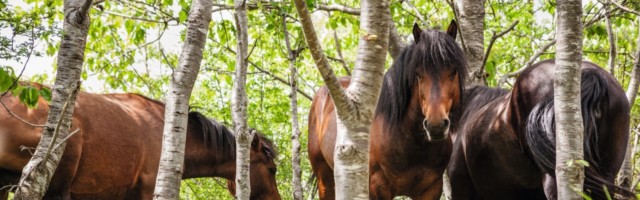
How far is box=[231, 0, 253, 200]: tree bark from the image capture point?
644cm

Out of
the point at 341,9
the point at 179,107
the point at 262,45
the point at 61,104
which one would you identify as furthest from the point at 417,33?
the point at 262,45

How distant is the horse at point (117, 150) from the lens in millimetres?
6305

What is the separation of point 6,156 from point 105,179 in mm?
Answer: 1235

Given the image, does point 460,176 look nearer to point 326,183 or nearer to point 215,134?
point 326,183

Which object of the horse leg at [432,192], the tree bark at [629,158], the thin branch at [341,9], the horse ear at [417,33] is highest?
the thin branch at [341,9]

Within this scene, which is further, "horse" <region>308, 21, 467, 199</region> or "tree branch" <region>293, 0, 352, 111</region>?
"horse" <region>308, 21, 467, 199</region>

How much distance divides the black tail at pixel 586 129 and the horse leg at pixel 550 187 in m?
0.05

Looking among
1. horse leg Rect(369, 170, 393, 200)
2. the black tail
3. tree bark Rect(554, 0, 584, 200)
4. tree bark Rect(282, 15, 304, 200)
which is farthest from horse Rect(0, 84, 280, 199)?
tree bark Rect(554, 0, 584, 200)

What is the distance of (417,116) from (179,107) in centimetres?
195

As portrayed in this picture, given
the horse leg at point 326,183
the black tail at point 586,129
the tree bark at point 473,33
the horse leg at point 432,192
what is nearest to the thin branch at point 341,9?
the tree bark at point 473,33

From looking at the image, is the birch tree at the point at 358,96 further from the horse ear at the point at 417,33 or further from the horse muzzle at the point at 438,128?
the horse ear at the point at 417,33

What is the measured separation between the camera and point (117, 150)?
741cm

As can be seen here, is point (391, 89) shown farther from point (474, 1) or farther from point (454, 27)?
point (474, 1)

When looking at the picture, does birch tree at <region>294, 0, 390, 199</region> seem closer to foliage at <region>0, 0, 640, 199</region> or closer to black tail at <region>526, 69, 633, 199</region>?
black tail at <region>526, 69, 633, 199</region>
